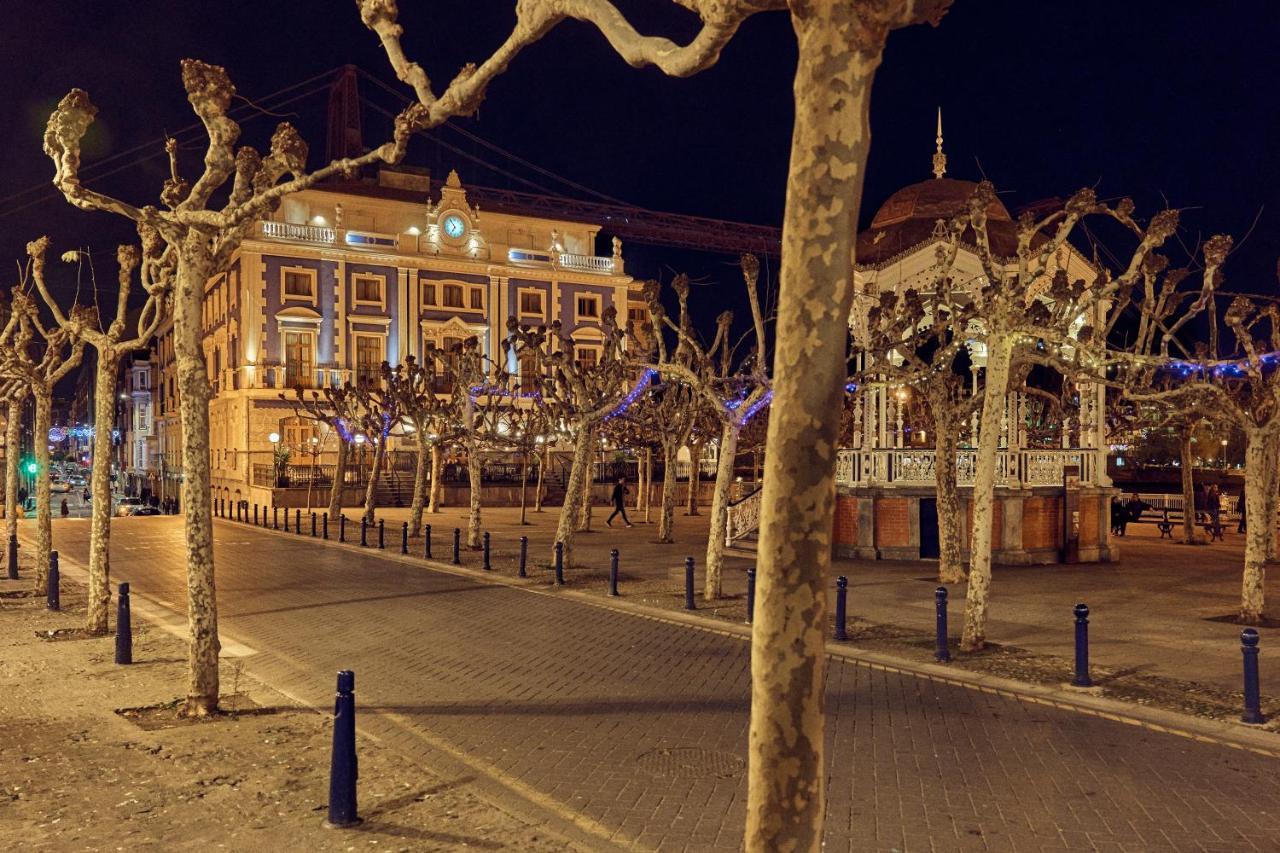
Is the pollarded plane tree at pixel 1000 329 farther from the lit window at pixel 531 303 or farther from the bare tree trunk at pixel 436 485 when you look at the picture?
the lit window at pixel 531 303

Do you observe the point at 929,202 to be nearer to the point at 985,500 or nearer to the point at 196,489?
the point at 985,500

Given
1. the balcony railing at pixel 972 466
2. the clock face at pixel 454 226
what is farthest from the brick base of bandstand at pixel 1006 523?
the clock face at pixel 454 226

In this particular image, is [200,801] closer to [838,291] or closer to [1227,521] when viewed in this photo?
[838,291]

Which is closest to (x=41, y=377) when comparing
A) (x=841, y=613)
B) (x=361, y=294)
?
(x=841, y=613)

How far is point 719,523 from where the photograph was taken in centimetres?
1648

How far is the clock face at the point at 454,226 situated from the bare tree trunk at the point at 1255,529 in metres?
50.6

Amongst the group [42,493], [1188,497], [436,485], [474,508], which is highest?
[42,493]

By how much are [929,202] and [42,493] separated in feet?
68.9

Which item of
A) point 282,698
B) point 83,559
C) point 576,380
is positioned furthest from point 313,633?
point 83,559

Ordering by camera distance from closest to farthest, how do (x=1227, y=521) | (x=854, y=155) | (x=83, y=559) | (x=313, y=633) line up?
(x=854, y=155) < (x=313, y=633) < (x=83, y=559) < (x=1227, y=521)

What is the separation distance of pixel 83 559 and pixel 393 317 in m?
34.8

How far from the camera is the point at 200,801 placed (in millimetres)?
6871

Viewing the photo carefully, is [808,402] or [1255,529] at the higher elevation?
[808,402]

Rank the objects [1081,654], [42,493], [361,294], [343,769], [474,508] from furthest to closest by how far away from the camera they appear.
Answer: [361,294], [474,508], [42,493], [1081,654], [343,769]
